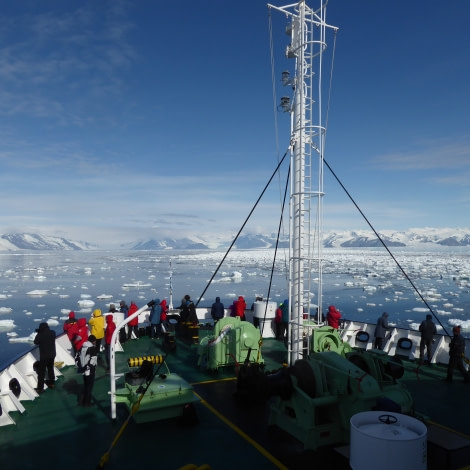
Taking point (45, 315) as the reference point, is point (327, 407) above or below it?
above

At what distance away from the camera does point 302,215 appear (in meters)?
8.52

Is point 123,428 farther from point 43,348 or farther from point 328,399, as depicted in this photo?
point 43,348

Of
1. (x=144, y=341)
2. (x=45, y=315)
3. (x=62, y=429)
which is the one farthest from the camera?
(x=45, y=315)

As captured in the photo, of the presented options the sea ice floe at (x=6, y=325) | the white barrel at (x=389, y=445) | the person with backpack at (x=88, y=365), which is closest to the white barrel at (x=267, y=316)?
the person with backpack at (x=88, y=365)

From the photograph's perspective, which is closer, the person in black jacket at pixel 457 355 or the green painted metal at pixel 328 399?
the green painted metal at pixel 328 399

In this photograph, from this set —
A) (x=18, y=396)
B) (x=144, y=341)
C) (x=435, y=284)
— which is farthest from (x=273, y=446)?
(x=435, y=284)

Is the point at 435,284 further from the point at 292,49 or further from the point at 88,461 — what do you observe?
the point at 88,461

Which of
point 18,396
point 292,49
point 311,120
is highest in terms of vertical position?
point 292,49

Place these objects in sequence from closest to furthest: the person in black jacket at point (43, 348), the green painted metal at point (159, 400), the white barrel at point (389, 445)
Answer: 1. the white barrel at point (389, 445)
2. the green painted metal at point (159, 400)
3. the person in black jacket at point (43, 348)

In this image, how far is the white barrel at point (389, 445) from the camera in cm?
327

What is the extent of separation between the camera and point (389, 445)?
329 centimetres

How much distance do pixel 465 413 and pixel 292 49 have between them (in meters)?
8.19

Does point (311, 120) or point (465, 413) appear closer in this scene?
point (465, 413)

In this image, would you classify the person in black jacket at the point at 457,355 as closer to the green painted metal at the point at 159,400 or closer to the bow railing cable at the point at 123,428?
the green painted metal at the point at 159,400
